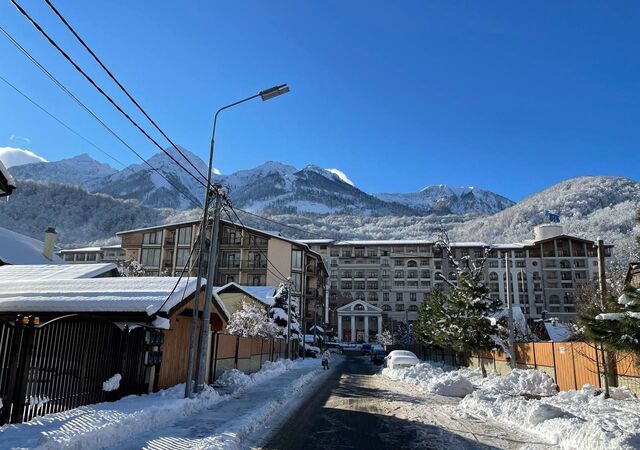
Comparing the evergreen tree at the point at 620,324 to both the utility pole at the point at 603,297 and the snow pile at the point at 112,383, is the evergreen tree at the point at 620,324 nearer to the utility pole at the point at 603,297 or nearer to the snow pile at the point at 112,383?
the utility pole at the point at 603,297

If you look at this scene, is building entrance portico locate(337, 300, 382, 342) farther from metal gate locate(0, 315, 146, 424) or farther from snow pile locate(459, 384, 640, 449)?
metal gate locate(0, 315, 146, 424)

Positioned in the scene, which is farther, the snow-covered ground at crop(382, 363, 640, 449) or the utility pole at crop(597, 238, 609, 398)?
the utility pole at crop(597, 238, 609, 398)

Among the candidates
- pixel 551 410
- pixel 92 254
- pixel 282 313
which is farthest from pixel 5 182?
pixel 92 254

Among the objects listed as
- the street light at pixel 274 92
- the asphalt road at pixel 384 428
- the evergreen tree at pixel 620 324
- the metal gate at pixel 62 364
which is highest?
the street light at pixel 274 92

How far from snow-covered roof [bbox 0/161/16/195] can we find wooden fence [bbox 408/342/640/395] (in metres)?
16.5

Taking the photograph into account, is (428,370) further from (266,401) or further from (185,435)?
(185,435)

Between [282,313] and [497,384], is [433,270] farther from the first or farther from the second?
[497,384]

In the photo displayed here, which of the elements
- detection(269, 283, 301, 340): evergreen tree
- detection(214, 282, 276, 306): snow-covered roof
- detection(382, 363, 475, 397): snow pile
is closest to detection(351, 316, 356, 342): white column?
detection(214, 282, 276, 306): snow-covered roof

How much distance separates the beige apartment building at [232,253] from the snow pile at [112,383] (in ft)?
186

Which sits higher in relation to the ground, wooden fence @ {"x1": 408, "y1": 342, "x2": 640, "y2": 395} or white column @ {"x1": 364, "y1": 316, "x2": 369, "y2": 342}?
wooden fence @ {"x1": 408, "y1": 342, "x2": 640, "y2": 395}

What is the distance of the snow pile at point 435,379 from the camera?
19.5m

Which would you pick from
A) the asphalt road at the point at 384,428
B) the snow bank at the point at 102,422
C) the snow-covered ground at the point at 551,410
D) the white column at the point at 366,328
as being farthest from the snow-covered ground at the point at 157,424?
the white column at the point at 366,328

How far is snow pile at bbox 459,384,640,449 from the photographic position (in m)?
9.02

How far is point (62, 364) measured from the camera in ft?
35.8
